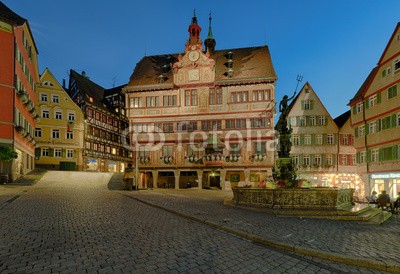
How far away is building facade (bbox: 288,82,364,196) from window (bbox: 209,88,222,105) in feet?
30.3

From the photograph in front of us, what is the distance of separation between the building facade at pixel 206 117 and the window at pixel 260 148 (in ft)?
0.37

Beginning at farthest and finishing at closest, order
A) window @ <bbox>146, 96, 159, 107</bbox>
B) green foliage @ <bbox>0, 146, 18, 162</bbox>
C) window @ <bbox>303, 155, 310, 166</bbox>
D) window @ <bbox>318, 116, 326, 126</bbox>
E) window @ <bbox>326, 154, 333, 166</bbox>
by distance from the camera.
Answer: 1. window @ <bbox>146, 96, 159, 107</bbox>
2. window @ <bbox>303, 155, 310, 166</bbox>
3. window @ <bbox>318, 116, 326, 126</bbox>
4. window @ <bbox>326, 154, 333, 166</bbox>
5. green foliage @ <bbox>0, 146, 18, 162</bbox>

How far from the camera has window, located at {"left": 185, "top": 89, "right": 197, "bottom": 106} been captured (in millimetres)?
35031

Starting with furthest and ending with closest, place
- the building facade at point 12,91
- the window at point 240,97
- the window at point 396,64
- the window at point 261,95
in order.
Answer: the window at point 240,97, the window at point 261,95, the building facade at point 12,91, the window at point 396,64

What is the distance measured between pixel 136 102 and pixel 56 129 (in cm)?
1517

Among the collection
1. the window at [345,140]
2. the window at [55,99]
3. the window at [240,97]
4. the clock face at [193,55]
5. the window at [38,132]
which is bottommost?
the window at [345,140]

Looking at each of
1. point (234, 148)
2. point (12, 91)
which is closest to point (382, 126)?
point (234, 148)

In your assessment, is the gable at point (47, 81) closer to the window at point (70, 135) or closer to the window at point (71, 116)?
the window at point (71, 116)

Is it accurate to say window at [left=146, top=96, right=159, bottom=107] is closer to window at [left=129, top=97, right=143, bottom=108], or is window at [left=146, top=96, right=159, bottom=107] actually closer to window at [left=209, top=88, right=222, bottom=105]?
window at [left=129, top=97, right=143, bottom=108]

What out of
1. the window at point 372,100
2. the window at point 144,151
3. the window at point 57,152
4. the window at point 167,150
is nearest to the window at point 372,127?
the window at point 372,100

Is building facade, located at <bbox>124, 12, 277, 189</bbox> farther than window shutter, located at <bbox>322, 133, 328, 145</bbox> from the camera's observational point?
No

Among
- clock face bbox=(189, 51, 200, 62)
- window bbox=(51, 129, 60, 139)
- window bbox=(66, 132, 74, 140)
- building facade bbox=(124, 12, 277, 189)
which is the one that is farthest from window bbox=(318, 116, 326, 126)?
window bbox=(51, 129, 60, 139)

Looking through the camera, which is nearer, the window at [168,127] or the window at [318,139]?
the window at [168,127]

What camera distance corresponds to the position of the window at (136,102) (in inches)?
1435
